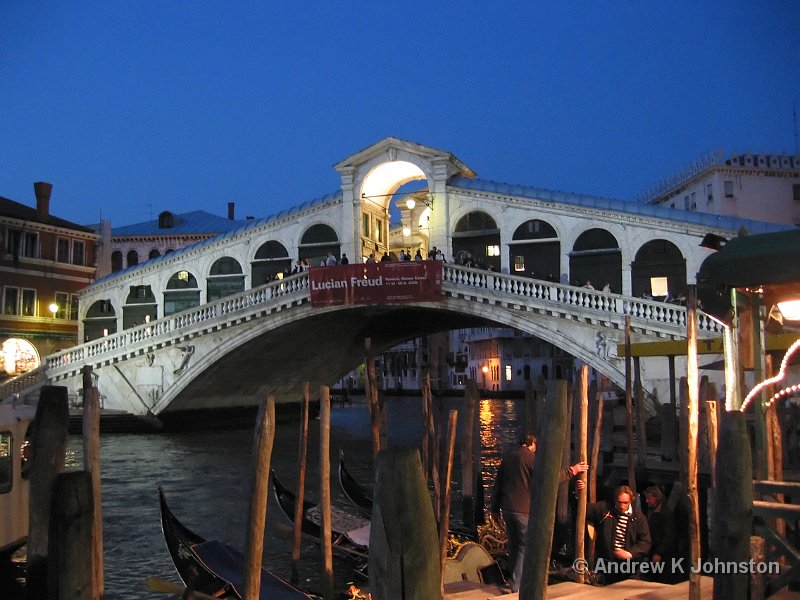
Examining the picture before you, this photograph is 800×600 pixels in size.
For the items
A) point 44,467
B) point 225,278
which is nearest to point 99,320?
point 225,278

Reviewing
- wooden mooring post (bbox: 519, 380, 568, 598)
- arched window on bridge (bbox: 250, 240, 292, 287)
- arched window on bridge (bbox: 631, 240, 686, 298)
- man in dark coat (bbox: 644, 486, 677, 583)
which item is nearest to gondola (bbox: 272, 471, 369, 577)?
man in dark coat (bbox: 644, 486, 677, 583)

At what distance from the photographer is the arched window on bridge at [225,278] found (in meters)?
21.9

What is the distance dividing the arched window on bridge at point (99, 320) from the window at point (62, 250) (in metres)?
1.57

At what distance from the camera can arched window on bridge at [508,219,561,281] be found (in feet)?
62.4

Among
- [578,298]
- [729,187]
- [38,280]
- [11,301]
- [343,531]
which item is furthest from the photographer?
[729,187]

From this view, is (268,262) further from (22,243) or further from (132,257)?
(132,257)

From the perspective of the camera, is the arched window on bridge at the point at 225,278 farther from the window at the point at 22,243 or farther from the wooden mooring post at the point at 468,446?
the wooden mooring post at the point at 468,446

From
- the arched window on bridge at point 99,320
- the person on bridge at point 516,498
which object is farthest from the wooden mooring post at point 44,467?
the arched window on bridge at point 99,320

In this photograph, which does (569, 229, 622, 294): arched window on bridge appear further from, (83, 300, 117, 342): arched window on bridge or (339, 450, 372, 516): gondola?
(83, 300, 117, 342): arched window on bridge

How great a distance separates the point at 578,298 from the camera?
1614cm

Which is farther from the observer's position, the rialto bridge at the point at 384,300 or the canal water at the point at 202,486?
the rialto bridge at the point at 384,300

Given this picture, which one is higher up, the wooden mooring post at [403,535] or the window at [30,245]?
the window at [30,245]

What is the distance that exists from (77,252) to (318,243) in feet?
26.1

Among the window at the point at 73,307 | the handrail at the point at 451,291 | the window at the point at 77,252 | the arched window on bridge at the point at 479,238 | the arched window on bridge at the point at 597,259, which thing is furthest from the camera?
the window at the point at 77,252
